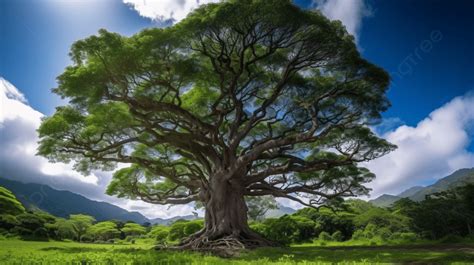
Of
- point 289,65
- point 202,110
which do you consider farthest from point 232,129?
point 289,65

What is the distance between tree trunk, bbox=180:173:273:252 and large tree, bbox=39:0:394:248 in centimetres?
5

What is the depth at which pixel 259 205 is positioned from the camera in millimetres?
30672

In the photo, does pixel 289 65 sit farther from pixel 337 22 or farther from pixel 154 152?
pixel 154 152

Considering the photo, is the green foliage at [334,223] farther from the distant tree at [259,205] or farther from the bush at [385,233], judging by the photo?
the bush at [385,233]

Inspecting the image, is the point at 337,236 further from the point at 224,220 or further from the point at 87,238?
the point at 87,238

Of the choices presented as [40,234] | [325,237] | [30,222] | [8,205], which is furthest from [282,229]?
[8,205]

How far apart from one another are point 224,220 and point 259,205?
46.5ft

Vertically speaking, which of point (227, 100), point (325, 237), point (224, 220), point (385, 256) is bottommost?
point (325, 237)

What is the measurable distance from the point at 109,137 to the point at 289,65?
1025cm

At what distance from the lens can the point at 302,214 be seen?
3206 centimetres

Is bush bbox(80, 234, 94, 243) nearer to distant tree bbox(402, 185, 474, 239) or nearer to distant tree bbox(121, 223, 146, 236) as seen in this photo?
distant tree bbox(121, 223, 146, 236)

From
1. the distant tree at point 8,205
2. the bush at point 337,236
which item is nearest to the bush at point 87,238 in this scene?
the distant tree at point 8,205

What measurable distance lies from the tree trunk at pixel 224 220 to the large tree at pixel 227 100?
0.05 m

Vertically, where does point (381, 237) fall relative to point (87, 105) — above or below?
below
